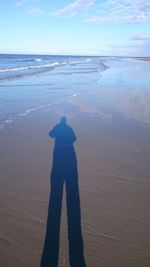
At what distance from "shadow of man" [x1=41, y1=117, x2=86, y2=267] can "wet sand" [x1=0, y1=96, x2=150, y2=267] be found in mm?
71

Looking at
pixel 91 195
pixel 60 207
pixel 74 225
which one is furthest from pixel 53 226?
pixel 91 195

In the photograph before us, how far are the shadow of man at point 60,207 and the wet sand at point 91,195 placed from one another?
0.07 metres

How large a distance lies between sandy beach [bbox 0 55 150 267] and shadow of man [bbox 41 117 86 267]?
0.20ft

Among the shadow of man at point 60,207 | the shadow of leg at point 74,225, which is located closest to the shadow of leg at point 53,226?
the shadow of man at point 60,207

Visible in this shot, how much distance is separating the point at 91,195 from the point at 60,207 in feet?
1.95

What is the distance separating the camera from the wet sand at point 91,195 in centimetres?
293

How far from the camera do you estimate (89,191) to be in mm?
4098

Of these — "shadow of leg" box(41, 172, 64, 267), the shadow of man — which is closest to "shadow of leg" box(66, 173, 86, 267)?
the shadow of man

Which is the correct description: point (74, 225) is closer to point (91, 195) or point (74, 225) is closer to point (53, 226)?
point (53, 226)

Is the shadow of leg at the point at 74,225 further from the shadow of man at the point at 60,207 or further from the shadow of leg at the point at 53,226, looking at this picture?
the shadow of leg at the point at 53,226

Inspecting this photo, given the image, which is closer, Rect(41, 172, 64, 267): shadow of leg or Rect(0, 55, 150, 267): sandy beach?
Rect(41, 172, 64, 267): shadow of leg

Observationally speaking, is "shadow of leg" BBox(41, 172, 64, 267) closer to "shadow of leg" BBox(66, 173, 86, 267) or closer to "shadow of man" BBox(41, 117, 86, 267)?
"shadow of man" BBox(41, 117, 86, 267)

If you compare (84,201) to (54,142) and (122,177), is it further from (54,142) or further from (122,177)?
(54,142)

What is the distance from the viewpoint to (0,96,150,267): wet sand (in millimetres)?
2930
